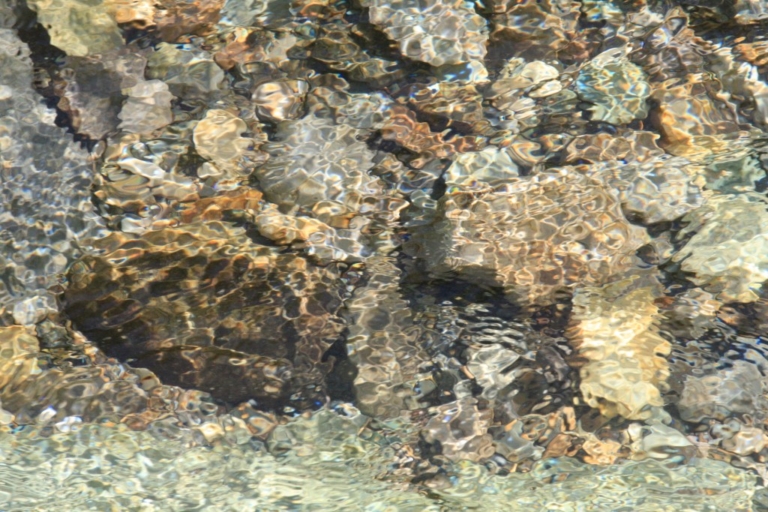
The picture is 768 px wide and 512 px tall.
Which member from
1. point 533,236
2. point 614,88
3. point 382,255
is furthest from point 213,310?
point 614,88

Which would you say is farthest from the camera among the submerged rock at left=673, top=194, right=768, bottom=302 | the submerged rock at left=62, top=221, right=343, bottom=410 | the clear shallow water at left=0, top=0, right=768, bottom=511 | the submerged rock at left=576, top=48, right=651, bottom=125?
the submerged rock at left=576, top=48, right=651, bottom=125

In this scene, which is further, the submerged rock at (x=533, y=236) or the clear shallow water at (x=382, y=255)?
the submerged rock at (x=533, y=236)

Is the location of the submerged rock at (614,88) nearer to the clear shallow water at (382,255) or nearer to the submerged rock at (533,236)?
the clear shallow water at (382,255)

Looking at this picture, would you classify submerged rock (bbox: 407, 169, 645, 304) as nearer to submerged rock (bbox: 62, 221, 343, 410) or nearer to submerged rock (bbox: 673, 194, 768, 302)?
submerged rock (bbox: 673, 194, 768, 302)

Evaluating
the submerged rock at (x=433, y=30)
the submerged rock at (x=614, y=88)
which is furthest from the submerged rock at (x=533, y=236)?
the submerged rock at (x=433, y=30)

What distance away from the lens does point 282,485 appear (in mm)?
2105

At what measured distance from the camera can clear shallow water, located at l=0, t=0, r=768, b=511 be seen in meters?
2.17

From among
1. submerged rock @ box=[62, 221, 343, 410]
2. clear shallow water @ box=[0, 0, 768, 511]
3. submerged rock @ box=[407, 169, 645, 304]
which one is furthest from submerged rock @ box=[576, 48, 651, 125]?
submerged rock @ box=[62, 221, 343, 410]

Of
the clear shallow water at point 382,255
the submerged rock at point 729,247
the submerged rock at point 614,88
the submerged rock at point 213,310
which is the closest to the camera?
the clear shallow water at point 382,255

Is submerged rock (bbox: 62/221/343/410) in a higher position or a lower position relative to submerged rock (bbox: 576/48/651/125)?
lower

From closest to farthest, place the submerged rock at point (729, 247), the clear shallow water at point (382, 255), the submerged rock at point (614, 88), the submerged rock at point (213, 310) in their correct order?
the clear shallow water at point (382, 255)
the submerged rock at point (213, 310)
the submerged rock at point (729, 247)
the submerged rock at point (614, 88)

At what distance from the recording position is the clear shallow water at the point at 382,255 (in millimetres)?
2174

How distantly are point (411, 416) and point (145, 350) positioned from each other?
3.19 feet

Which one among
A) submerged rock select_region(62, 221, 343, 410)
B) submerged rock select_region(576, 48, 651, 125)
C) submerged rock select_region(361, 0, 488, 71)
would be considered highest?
submerged rock select_region(361, 0, 488, 71)
